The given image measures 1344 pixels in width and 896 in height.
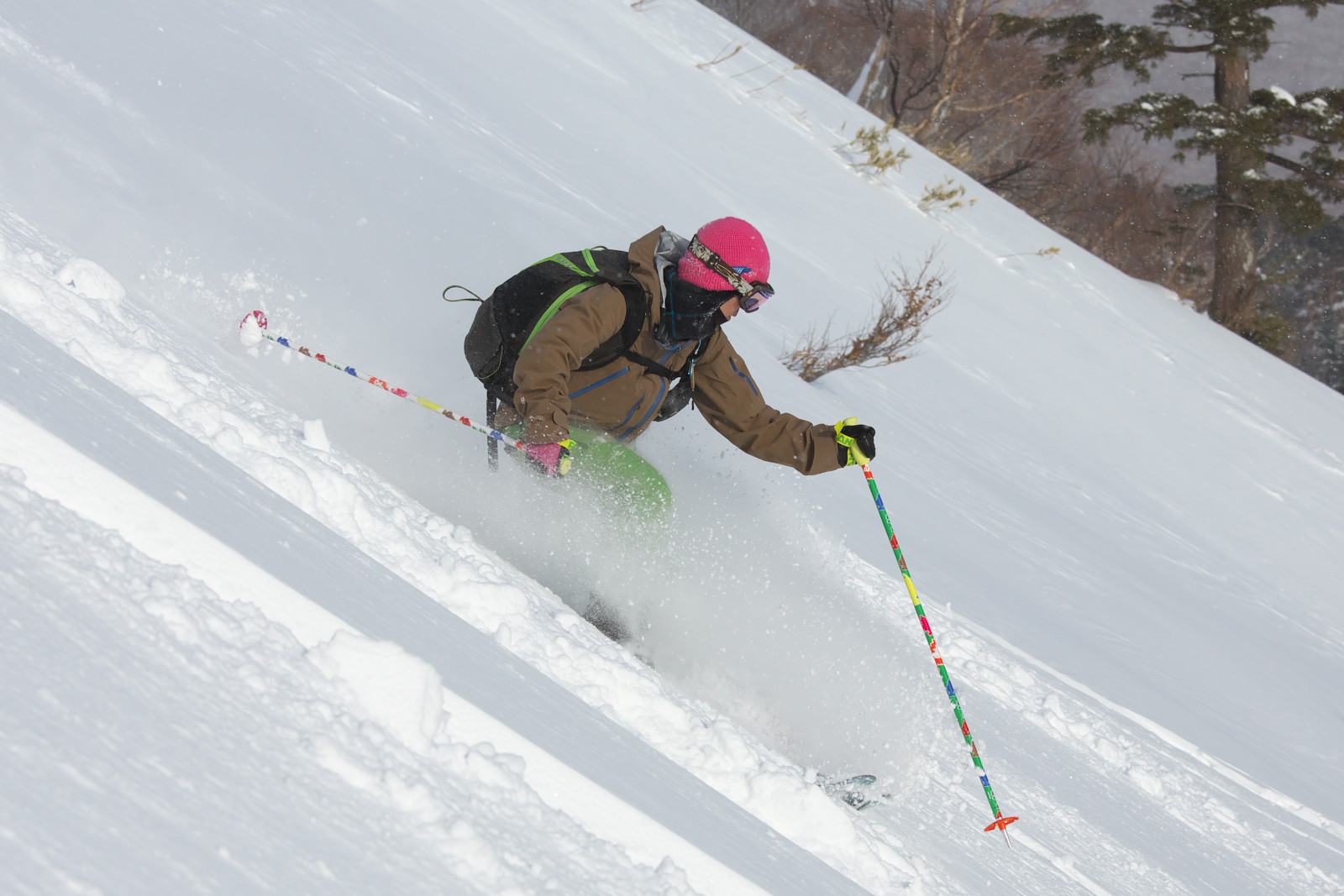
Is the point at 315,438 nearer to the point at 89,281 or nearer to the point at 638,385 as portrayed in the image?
the point at 89,281

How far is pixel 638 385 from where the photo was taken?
3555 millimetres

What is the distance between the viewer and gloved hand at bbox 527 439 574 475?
3.07 metres

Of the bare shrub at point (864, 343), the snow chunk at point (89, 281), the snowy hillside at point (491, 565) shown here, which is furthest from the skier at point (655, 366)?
the bare shrub at point (864, 343)

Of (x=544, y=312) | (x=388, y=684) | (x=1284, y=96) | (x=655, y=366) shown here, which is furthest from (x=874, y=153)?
(x=388, y=684)

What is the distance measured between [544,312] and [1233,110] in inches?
719

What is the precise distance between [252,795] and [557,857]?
0.45m

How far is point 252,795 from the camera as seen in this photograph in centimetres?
111

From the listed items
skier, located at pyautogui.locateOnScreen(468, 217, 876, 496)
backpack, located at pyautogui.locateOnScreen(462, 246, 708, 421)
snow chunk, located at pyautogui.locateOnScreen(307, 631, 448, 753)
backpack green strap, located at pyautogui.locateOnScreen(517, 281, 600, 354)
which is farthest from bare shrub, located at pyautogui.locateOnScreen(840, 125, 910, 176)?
snow chunk, located at pyautogui.locateOnScreen(307, 631, 448, 753)

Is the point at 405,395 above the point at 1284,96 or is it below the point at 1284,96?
below

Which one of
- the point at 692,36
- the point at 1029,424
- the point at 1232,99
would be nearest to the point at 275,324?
the point at 1029,424

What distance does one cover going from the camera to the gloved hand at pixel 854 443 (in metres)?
3.73

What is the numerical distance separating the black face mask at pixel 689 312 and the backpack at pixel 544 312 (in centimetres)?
9

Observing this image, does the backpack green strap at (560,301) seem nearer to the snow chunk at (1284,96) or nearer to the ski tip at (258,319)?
the ski tip at (258,319)

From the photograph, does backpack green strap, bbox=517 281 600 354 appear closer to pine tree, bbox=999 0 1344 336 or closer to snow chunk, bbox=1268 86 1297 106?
pine tree, bbox=999 0 1344 336
